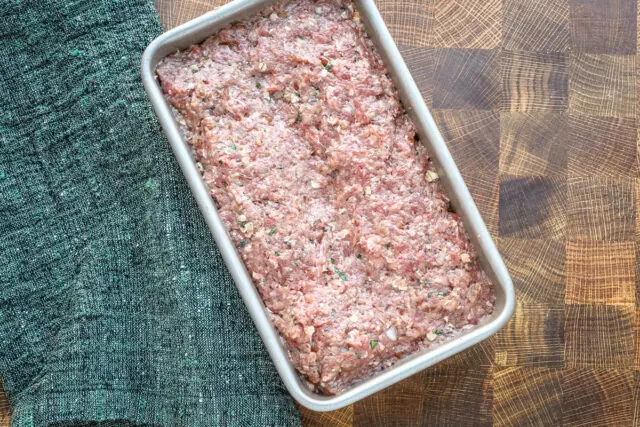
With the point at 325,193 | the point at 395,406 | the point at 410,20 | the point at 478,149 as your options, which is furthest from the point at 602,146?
the point at 395,406

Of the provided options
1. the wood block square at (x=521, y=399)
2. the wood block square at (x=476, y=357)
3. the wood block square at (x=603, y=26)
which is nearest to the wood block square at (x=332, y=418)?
the wood block square at (x=476, y=357)

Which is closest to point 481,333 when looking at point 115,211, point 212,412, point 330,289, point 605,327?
point 330,289

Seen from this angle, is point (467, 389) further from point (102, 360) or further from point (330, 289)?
point (102, 360)

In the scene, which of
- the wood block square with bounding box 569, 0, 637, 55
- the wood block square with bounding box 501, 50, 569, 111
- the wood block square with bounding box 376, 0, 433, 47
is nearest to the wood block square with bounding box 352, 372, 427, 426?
the wood block square with bounding box 501, 50, 569, 111

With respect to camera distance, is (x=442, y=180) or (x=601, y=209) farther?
(x=601, y=209)

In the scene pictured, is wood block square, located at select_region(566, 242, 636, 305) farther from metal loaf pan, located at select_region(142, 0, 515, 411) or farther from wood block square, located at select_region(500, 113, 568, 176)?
metal loaf pan, located at select_region(142, 0, 515, 411)

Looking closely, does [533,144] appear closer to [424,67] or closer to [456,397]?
[424,67]
